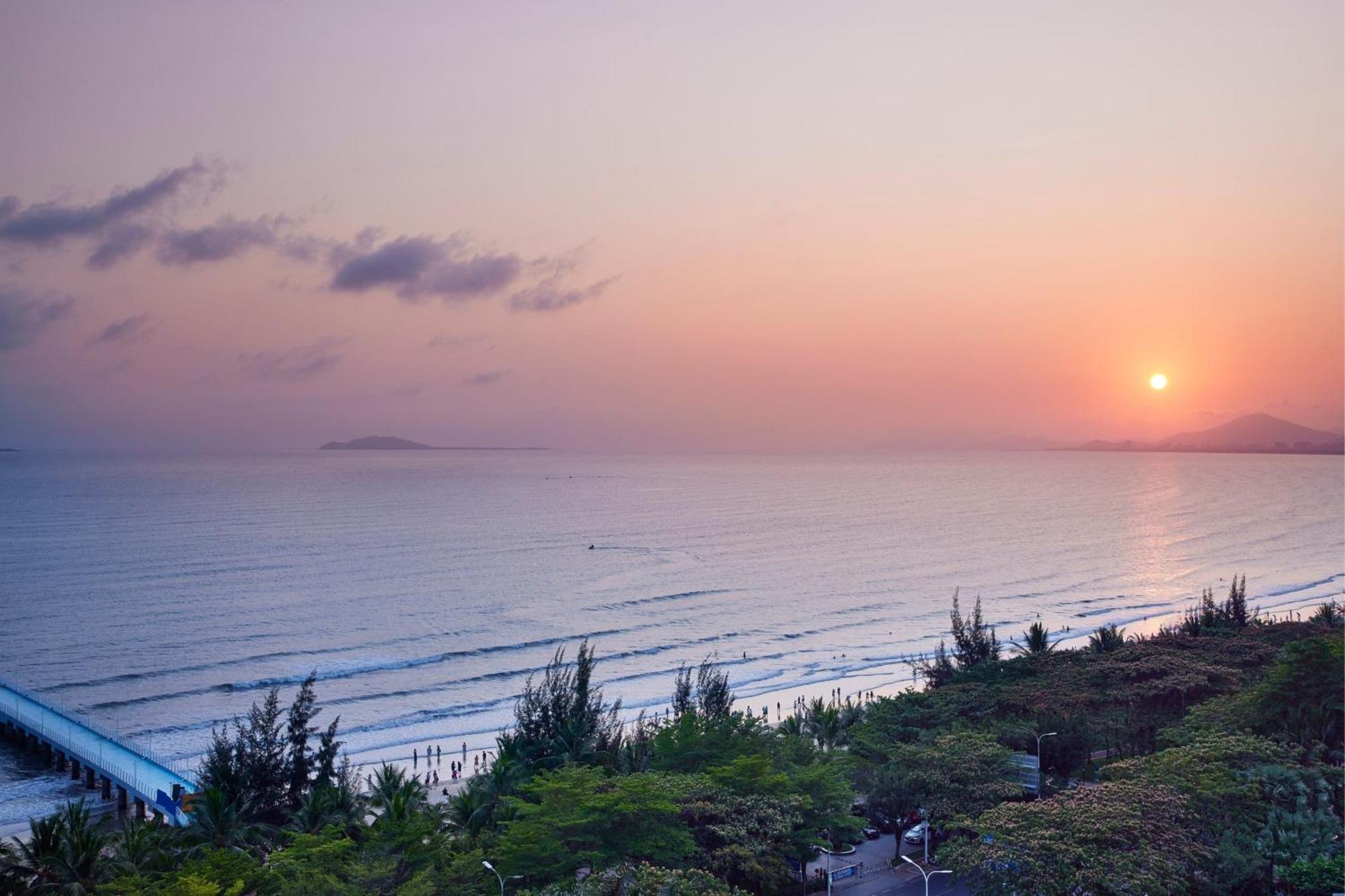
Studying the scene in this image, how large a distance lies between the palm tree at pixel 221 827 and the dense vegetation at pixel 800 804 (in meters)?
0.10

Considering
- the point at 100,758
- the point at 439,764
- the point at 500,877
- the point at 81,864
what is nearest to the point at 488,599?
the point at 439,764

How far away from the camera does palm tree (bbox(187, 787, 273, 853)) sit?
3494 centimetres

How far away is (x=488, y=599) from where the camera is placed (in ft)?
350

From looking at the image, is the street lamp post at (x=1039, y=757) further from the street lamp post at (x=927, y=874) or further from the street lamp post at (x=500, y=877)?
the street lamp post at (x=500, y=877)

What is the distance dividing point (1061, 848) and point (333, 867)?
20.5m

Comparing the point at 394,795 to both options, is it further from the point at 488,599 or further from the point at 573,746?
the point at 488,599

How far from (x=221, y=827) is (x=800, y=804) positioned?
20.7 meters

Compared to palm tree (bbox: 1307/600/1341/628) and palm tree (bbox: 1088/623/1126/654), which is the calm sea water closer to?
palm tree (bbox: 1088/623/1126/654)

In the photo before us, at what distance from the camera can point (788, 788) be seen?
34.1m

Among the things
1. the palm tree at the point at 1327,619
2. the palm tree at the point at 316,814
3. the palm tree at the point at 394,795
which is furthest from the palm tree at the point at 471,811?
the palm tree at the point at 1327,619

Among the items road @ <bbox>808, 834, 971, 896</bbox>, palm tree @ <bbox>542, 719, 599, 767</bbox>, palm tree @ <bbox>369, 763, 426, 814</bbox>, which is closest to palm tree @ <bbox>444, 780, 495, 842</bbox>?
palm tree @ <bbox>369, 763, 426, 814</bbox>

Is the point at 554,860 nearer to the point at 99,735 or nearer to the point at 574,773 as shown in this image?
the point at 574,773

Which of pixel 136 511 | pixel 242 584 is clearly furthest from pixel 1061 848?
pixel 136 511

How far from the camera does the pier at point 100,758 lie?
158 feet
